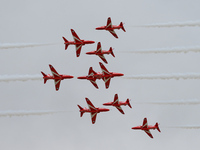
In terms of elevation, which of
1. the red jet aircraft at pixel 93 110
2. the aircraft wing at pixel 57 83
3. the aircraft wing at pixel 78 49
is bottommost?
the red jet aircraft at pixel 93 110

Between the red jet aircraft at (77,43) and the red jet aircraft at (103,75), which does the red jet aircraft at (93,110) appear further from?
the red jet aircraft at (77,43)

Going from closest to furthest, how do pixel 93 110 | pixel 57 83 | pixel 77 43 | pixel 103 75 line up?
pixel 57 83
pixel 103 75
pixel 77 43
pixel 93 110

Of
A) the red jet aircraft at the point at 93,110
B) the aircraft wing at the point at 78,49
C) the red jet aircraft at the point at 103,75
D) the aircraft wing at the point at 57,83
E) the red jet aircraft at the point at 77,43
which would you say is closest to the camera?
the aircraft wing at the point at 57,83

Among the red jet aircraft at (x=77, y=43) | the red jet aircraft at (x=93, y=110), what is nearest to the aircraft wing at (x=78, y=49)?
the red jet aircraft at (x=77, y=43)

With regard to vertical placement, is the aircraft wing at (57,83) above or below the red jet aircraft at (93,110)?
above

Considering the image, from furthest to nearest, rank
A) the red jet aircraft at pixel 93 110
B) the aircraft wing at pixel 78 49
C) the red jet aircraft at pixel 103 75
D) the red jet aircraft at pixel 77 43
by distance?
the red jet aircraft at pixel 93 110 → the aircraft wing at pixel 78 49 → the red jet aircraft at pixel 77 43 → the red jet aircraft at pixel 103 75

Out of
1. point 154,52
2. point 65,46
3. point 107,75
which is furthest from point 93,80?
point 154,52

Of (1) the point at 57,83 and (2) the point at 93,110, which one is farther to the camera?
(2) the point at 93,110

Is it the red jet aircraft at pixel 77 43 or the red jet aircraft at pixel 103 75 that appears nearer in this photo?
the red jet aircraft at pixel 103 75

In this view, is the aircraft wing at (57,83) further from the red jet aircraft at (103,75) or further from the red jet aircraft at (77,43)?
the red jet aircraft at (77,43)

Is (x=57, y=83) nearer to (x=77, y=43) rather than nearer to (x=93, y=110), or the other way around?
(x=77, y=43)

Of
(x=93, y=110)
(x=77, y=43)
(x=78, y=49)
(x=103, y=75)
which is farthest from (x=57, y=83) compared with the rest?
(x=93, y=110)

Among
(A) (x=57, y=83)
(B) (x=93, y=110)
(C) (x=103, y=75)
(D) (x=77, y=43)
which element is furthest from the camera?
(B) (x=93, y=110)

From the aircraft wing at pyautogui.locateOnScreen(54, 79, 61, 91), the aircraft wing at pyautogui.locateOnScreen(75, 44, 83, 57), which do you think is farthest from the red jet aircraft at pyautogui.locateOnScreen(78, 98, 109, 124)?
the aircraft wing at pyautogui.locateOnScreen(75, 44, 83, 57)
